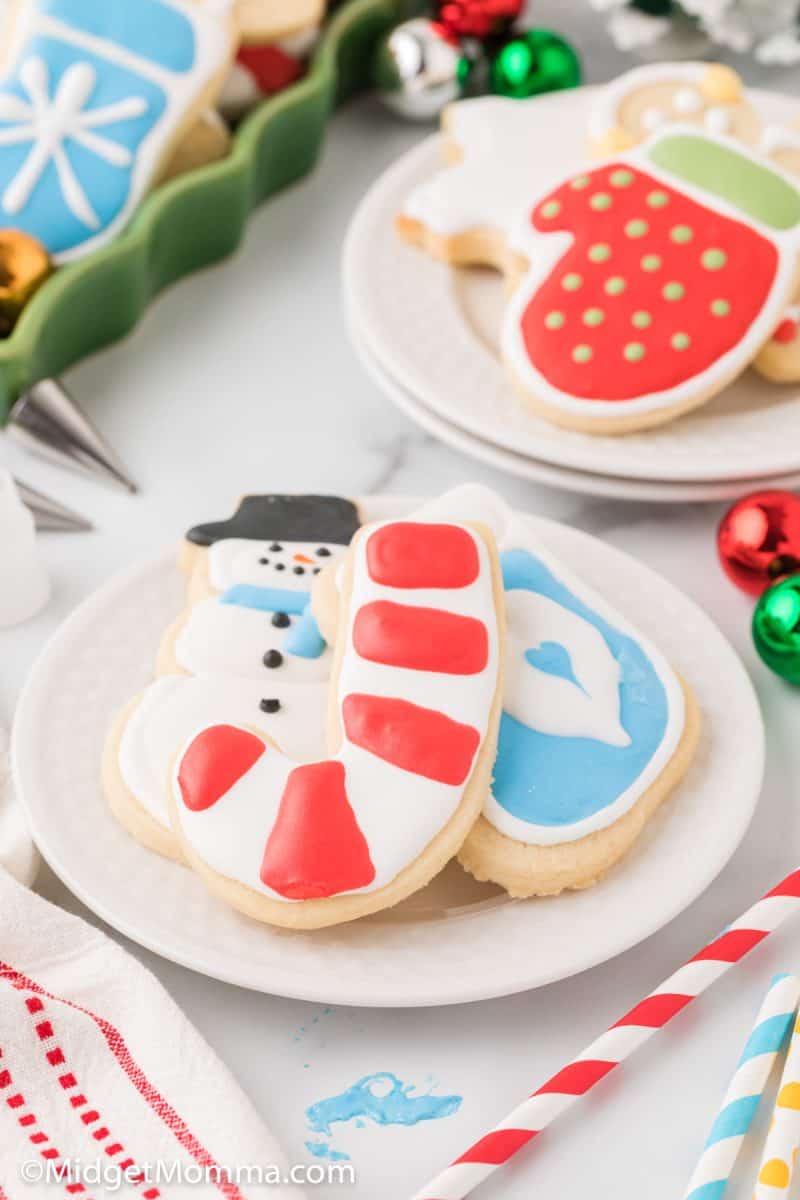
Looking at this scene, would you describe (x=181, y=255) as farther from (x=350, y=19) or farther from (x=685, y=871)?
(x=685, y=871)

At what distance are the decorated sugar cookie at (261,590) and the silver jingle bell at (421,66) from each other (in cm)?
66

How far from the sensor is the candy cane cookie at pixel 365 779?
2.62 feet

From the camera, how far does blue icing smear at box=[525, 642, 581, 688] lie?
35.4 inches

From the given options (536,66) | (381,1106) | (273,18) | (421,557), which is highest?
(273,18)

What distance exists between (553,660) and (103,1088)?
376 mm

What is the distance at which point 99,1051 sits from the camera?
0.80m

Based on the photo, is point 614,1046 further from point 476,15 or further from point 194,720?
point 476,15

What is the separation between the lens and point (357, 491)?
48.1 inches

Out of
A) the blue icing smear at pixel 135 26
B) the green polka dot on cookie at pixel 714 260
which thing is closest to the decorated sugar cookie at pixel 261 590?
the green polka dot on cookie at pixel 714 260

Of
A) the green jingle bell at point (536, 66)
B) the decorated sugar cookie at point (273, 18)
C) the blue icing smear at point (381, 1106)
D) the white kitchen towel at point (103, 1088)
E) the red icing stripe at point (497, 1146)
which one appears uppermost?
the decorated sugar cookie at point (273, 18)

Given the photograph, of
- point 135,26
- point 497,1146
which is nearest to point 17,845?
point 497,1146

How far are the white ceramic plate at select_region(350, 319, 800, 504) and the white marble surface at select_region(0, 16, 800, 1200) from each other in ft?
0.18

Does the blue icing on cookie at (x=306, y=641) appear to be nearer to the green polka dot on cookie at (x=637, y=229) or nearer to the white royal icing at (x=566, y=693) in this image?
the white royal icing at (x=566, y=693)

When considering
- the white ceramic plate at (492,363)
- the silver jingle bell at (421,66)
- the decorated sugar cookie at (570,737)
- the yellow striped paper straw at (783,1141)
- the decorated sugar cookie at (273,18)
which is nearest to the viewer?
the yellow striped paper straw at (783,1141)
